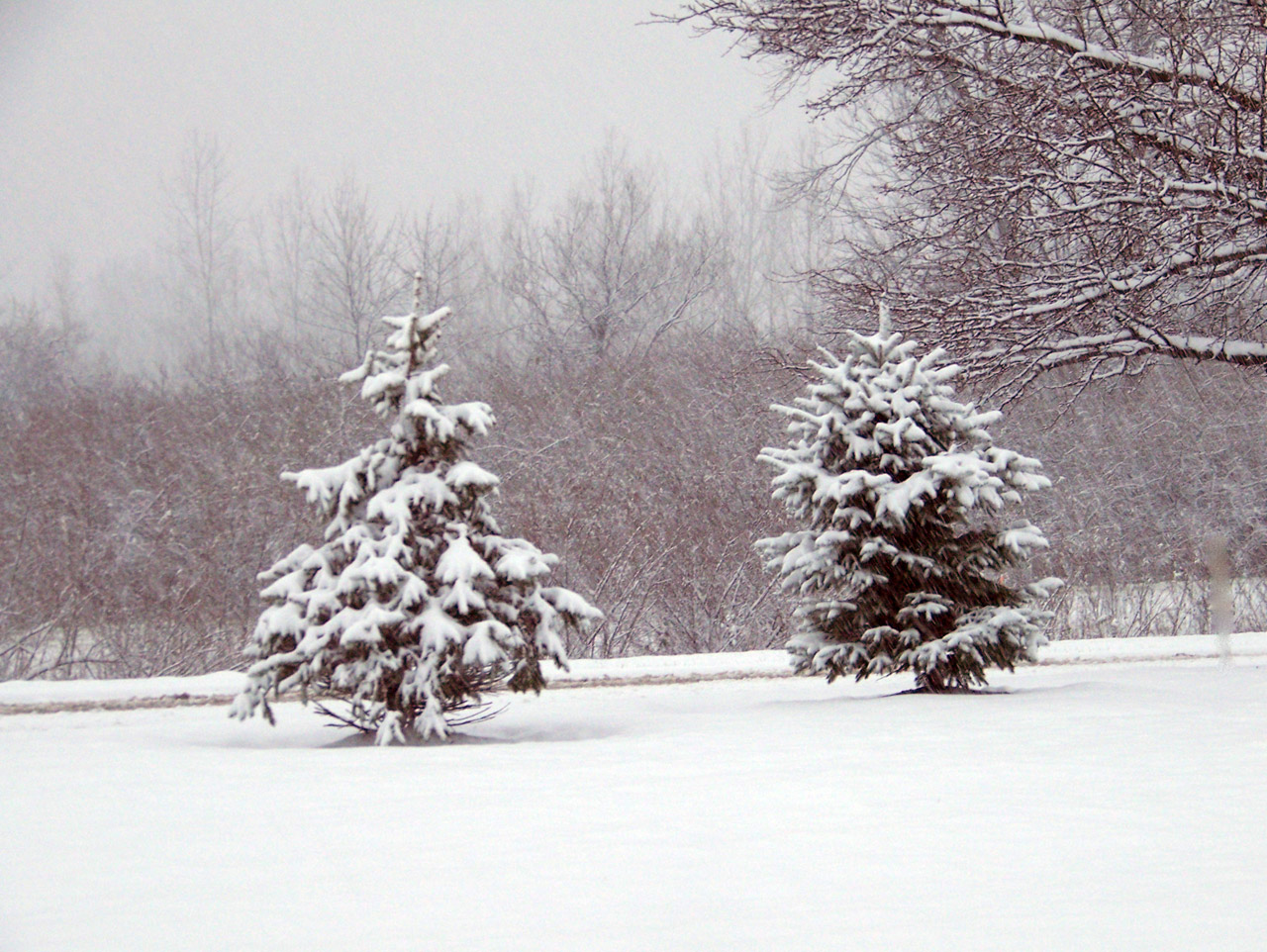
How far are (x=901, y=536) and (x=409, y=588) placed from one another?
374 centimetres

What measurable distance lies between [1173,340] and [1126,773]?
580 cm

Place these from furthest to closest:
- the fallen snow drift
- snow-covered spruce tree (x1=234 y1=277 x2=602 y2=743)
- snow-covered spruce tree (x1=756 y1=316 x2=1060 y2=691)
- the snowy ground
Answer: the fallen snow drift → snow-covered spruce tree (x1=756 y1=316 x2=1060 y2=691) → snow-covered spruce tree (x1=234 y1=277 x2=602 y2=743) → the snowy ground

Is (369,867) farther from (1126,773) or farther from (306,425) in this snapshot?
(306,425)

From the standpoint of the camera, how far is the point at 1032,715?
23.8 ft

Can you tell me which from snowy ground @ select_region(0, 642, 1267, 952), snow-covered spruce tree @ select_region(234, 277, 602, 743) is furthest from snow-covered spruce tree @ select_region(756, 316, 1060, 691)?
snow-covered spruce tree @ select_region(234, 277, 602, 743)

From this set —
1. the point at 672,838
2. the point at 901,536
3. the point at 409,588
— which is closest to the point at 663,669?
the point at 901,536

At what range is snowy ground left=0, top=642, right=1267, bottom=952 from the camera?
3.50 metres

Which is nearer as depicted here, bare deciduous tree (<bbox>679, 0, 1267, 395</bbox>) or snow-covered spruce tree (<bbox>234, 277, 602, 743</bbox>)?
snow-covered spruce tree (<bbox>234, 277, 602, 743</bbox>)

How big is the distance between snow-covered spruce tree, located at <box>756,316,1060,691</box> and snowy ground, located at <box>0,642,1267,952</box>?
112 centimetres

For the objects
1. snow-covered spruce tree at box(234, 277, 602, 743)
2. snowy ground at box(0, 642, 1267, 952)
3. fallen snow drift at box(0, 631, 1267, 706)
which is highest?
snow-covered spruce tree at box(234, 277, 602, 743)

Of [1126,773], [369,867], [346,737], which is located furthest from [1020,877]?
[346,737]

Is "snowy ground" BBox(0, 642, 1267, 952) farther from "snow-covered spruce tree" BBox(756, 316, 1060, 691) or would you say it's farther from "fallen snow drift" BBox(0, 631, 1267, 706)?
"fallen snow drift" BBox(0, 631, 1267, 706)

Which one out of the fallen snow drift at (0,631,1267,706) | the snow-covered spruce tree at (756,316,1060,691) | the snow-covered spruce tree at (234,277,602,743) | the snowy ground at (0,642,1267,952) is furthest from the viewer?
the fallen snow drift at (0,631,1267,706)

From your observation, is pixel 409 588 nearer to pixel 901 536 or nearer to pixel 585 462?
pixel 901 536
